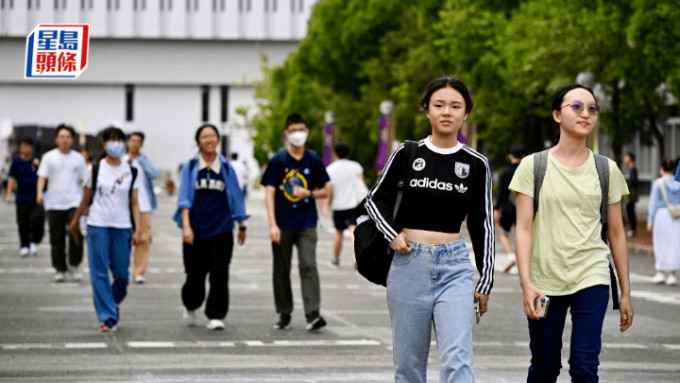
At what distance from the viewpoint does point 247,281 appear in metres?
18.0

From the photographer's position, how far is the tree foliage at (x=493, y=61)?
2709 cm

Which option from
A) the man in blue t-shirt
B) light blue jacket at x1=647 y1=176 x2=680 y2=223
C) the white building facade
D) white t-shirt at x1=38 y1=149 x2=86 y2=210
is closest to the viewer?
the man in blue t-shirt

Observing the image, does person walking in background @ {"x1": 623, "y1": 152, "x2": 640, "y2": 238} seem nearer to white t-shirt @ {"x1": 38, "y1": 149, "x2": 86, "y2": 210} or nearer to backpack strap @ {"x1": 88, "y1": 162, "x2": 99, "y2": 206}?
white t-shirt @ {"x1": 38, "y1": 149, "x2": 86, "y2": 210}

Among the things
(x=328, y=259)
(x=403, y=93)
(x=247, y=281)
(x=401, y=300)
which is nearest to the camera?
(x=401, y=300)

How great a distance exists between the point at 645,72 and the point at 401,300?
71.6 ft

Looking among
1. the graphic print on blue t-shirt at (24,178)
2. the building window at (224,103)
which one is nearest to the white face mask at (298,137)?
the graphic print on blue t-shirt at (24,178)

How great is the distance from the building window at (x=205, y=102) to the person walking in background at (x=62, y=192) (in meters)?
92.3

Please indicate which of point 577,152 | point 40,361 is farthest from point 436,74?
point 577,152

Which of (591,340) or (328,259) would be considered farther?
(328,259)

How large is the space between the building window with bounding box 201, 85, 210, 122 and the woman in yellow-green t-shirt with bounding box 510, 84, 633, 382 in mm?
103423

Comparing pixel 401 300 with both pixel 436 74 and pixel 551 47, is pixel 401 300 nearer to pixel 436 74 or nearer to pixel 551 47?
pixel 551 47

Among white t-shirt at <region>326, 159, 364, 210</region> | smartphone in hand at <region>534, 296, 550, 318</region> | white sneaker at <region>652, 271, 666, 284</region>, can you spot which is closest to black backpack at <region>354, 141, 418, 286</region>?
smartphone in hand at <region>534, 296, 550, 318</region>

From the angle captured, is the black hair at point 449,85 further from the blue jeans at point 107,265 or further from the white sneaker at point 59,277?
the white sneaker at point 59,277

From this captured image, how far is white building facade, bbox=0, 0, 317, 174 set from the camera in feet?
339
